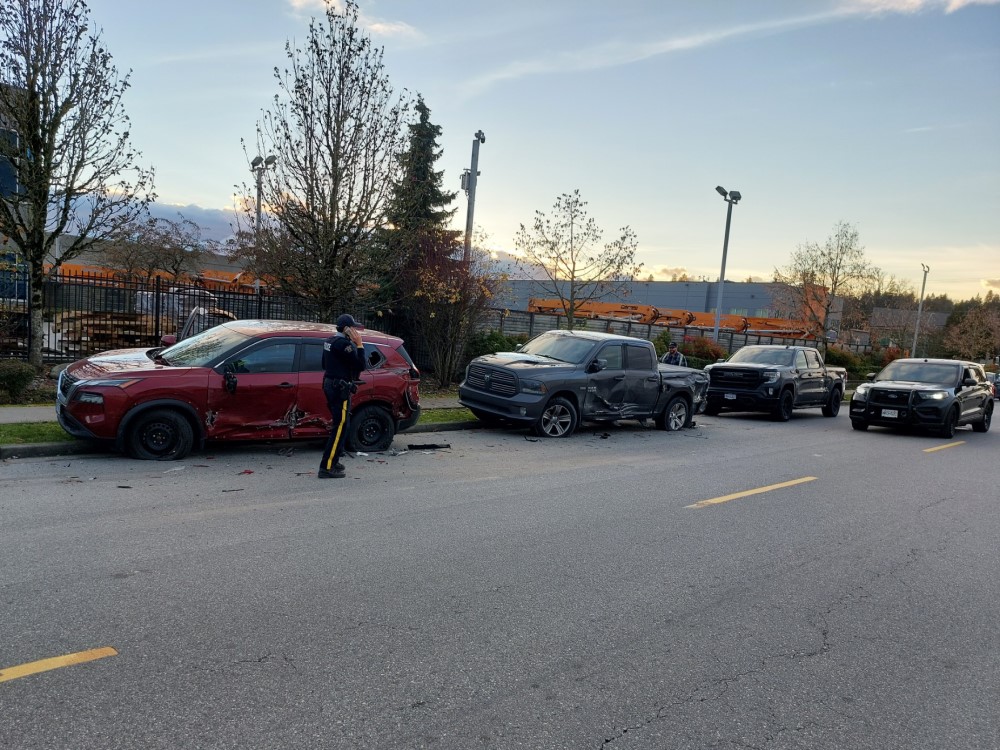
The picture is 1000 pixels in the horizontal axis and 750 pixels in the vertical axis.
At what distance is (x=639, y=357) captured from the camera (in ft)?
48.6

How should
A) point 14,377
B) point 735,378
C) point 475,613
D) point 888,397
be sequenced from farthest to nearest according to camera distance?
1. point 735,378
2. point 888,397
3. point 14,377
4. point 475,613

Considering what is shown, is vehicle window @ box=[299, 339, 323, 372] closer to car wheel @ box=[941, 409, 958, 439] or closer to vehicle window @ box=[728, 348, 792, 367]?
vehicle window @ box=[728, 348, 792, 367]

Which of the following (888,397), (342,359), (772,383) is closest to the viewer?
(342,359)

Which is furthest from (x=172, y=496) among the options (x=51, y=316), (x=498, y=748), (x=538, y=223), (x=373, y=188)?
(x=538, y=223)

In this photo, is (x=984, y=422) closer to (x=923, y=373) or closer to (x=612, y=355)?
(x=923, y=373)

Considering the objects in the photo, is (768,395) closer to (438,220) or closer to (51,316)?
(438,220)

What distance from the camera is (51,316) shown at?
17.7 metres

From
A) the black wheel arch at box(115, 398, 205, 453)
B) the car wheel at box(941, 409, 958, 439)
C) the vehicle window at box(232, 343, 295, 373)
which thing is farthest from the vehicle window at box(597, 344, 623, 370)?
the car wheel at box(941, 409, 958, 439)

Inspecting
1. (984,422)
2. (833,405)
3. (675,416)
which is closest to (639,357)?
(675,416)

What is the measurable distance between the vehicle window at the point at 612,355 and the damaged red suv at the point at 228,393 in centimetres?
454

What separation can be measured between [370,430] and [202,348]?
2446 millimetres

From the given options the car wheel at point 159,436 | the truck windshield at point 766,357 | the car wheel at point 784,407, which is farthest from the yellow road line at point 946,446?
the car wheel at point 159,436

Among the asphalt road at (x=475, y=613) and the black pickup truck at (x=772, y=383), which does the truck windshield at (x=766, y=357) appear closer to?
the black pickup truck at (x=772, y=383)

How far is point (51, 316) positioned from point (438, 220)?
43.8ft
